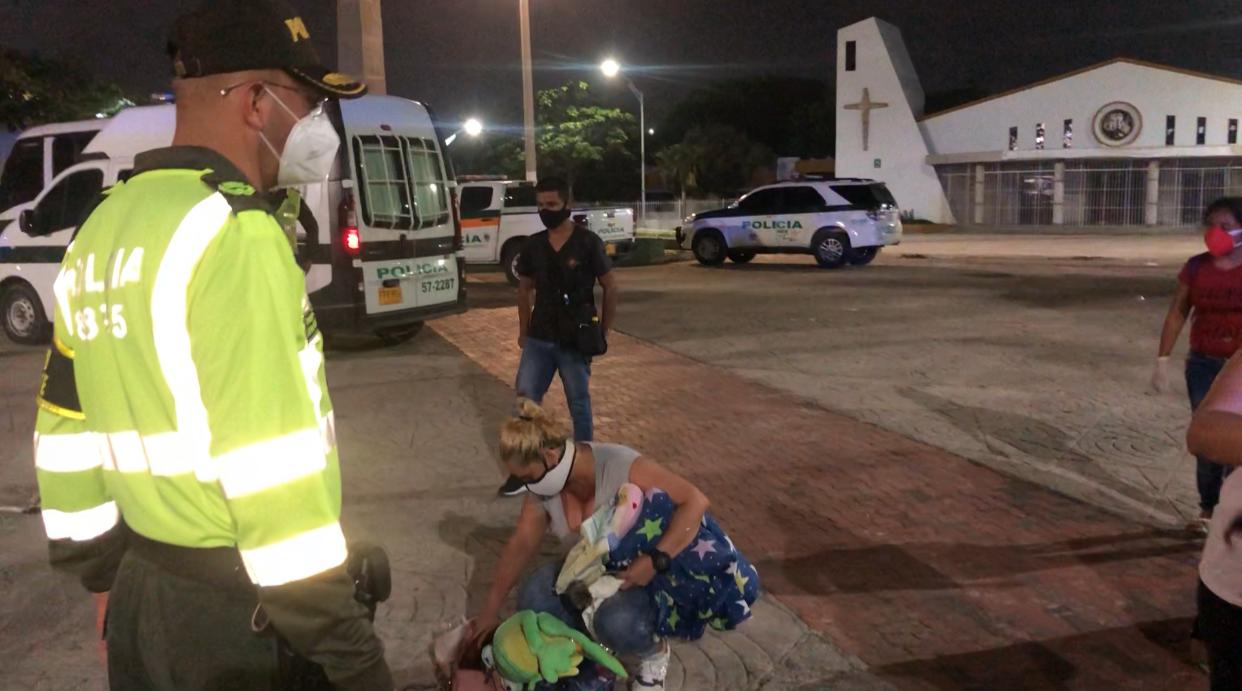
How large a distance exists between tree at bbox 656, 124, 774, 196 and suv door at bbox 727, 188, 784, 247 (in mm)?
32695

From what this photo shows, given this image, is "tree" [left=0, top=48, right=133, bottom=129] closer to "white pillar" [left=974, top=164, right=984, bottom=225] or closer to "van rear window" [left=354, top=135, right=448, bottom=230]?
"van rear window" [left=354, top=135, right=448, bottom=230]

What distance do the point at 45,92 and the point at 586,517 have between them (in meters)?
25.7

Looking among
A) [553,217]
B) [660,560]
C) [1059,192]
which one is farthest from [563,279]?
[1059,192]

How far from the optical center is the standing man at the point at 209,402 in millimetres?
1647

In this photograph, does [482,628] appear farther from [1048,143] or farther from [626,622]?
[1048,143]

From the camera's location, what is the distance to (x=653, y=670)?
3.85 metres

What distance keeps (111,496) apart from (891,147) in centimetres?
3994

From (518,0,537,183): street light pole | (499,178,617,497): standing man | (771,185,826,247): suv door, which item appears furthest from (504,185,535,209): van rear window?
(499,178,617,497): standing man

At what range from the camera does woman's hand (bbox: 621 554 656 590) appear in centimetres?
371

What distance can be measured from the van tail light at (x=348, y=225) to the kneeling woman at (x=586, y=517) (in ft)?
22.7

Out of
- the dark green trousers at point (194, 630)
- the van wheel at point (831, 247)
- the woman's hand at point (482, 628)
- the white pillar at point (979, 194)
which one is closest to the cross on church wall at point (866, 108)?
the white pillar at point (979, 194)

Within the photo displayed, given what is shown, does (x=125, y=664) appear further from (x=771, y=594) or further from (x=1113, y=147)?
(x=1113, y=147)

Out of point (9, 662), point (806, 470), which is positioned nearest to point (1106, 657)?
point (806, 470)

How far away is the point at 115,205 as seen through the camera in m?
1.84
